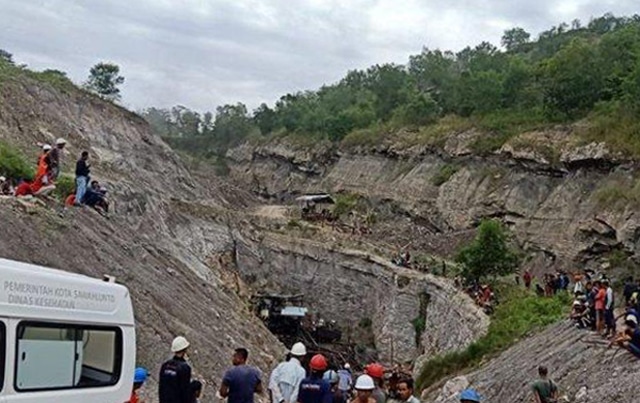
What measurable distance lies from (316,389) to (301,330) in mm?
37951

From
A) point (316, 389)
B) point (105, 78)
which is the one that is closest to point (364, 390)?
point (316, 389)

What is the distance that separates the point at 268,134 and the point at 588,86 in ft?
189

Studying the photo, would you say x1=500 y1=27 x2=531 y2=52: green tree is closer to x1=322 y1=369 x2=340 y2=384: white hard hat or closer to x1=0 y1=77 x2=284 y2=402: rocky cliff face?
x1=0 y1=77 x2=284 y2=402: rocky cliff face

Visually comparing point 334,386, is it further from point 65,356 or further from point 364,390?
point 65,356

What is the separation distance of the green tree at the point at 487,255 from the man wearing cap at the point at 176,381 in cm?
3055

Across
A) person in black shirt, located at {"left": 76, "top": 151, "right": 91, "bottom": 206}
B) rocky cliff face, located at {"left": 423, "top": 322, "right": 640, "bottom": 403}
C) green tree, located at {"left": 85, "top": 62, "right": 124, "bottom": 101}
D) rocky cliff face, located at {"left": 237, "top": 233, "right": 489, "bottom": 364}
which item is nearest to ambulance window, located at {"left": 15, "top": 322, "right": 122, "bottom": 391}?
rocky cliff face, located at {"left": 423, "top": 322, "right": 640, "bottom": 403}

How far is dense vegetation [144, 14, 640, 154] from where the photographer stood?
54625mm

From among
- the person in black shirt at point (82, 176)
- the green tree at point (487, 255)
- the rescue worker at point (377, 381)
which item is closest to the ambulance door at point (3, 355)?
the rescue worker at point (377, 381)

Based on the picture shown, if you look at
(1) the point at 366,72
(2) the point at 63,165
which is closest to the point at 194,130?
(1) the point at 366,72

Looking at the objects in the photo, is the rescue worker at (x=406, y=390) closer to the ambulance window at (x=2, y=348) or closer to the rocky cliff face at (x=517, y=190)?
the ambulance window at (x=2, y=348)

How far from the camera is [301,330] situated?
1843 inches

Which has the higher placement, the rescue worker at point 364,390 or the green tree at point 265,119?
the green tree at point 265,119

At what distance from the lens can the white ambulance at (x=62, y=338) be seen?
7.07 metres

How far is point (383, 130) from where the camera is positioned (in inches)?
2990
